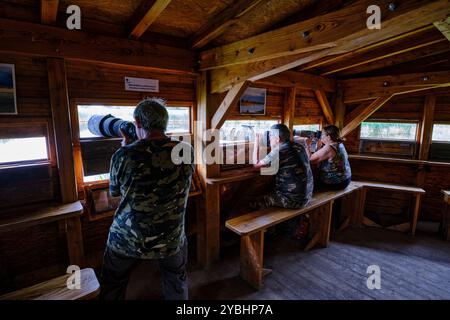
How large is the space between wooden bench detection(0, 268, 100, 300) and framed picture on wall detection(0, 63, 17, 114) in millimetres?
1306

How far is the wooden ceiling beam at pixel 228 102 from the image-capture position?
2322mm

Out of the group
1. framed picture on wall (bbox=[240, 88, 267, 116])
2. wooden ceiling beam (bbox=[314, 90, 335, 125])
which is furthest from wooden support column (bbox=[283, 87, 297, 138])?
wooden ceiling beam (bbox=[314, 90, 335, 125])

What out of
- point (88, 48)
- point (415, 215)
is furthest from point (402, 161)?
point (88, 48)

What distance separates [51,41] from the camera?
1.80 metres

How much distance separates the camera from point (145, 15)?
68.1 inches

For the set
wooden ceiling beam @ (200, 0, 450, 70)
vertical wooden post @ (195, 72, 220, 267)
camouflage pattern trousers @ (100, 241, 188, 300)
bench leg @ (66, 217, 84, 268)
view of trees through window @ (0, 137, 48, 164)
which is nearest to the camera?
wooden ceiling beam @ (200, 0, 450, 70)

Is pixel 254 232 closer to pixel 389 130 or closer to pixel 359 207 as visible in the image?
pixel 359 207

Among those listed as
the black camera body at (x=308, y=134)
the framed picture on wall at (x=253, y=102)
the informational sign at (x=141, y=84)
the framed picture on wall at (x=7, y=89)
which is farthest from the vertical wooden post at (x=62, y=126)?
the black camera body at (x=308, y=134)

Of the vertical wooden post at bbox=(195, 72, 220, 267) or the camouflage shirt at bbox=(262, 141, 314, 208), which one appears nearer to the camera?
the vertical wooden post at bbox=(195, 72, 220, 267)

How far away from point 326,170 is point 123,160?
114 inches

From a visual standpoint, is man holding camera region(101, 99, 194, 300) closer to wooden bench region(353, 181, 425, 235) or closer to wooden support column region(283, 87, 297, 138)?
wooden support column region(283, 87, 297, 138)

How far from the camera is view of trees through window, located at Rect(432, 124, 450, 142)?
12.8 ft

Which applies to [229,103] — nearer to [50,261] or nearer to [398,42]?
[398,42]

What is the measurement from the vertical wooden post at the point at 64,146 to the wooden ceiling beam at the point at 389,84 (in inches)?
155
